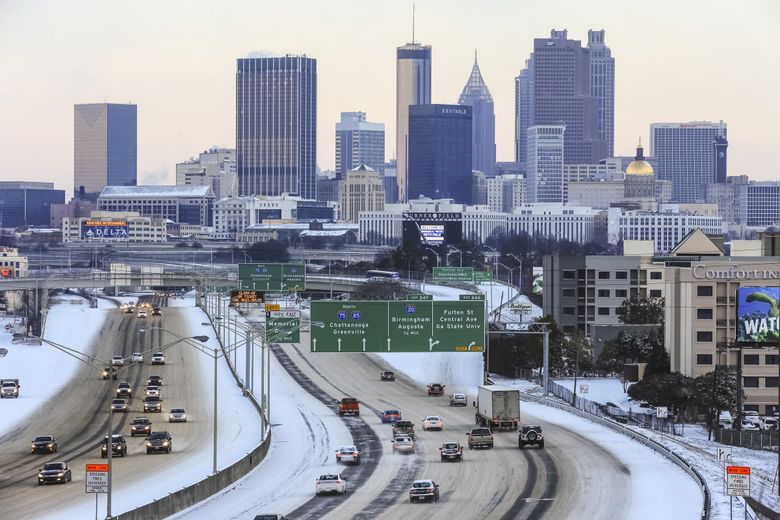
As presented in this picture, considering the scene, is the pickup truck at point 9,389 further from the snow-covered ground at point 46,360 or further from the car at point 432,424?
the car at point 432,424

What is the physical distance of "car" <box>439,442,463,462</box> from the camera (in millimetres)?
76438

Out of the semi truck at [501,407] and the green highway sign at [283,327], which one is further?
the green highway sign at [283,327]

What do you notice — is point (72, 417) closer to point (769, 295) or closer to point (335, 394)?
point (335, 394)

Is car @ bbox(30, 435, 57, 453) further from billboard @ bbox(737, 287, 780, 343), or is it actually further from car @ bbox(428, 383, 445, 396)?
billboard @ bbox(737, 287, 780, 343)

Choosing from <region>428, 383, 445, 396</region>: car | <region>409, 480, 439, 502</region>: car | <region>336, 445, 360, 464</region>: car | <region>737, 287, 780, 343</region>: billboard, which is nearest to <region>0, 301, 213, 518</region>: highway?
<region>336, 445, 360, 464</region>: car

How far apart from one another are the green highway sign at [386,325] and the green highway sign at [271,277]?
1422 inches

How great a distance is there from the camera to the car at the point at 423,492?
63.4 meters

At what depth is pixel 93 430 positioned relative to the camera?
91.3 meters

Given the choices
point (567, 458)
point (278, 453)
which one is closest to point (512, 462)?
point (567, 458)

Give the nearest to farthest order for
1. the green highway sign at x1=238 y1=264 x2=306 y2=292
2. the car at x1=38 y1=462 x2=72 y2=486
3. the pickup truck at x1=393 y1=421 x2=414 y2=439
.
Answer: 1. the car at x1=38 y1=462 x2=72 y2=486
2. the pickup truck at x1=393 y1=421 x2=414 y2=439
3. the green highway sign at x1=238 y1=264 x2=306 y2=292

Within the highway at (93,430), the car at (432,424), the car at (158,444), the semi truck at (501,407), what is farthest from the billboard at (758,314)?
the car at (158,444)

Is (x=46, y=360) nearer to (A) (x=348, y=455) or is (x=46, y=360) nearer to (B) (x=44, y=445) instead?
(B) (x=44, y=445)

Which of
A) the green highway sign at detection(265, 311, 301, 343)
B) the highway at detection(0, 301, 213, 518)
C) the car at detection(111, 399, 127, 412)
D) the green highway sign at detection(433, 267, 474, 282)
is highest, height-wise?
the green highway sign at detection(433, 267, 474, 282)

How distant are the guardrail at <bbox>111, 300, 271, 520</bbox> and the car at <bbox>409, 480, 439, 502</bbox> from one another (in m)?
7.74
